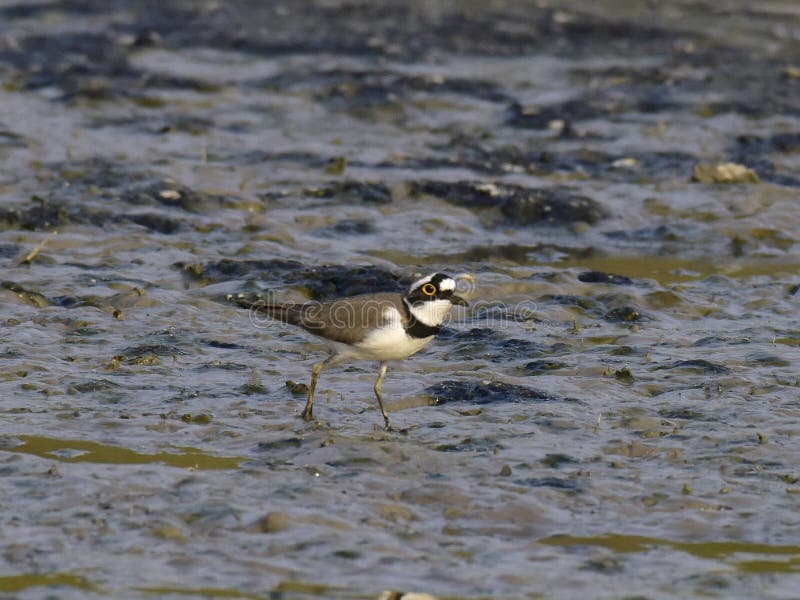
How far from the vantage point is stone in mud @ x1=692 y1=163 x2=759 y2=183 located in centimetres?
1445

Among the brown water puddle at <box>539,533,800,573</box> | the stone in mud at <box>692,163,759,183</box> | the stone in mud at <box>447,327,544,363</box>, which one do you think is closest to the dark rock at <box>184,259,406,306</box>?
the stone in mud at <box>447,327,544,363</box>

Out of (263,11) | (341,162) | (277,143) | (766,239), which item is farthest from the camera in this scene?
(263,11)

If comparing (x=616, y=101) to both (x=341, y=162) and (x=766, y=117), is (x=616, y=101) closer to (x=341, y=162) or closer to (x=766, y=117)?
(x=766, y=117)

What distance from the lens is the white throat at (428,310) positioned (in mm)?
8555

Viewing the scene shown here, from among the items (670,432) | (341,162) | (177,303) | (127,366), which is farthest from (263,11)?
(670,432)

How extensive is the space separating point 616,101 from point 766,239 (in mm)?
5745

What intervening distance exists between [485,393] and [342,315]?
1204 millimetres

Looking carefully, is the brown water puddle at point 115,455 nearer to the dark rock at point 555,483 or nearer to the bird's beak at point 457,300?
the dark rock at point 555,483

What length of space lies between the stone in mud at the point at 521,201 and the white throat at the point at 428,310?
513 centimetres

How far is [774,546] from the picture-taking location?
22.4 feet

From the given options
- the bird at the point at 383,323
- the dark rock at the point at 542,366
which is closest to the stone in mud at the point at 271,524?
the bird at the point at 383,323

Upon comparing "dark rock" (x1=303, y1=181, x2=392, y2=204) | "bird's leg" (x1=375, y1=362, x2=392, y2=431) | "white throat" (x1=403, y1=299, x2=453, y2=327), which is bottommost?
"bird's leg" (x1=375, y1=362, x2=392, y2=431)

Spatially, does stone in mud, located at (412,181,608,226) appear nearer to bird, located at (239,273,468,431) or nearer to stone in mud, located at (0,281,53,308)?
stone in mud, located at (0,281,53,308)

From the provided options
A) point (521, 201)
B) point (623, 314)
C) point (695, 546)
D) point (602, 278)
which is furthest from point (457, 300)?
point (521, 201)
